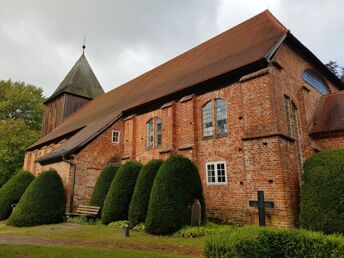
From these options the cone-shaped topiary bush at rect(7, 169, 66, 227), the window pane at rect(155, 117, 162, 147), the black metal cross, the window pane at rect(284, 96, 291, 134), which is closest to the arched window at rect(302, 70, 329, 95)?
the window pane at rect(284, 96, 291, 134)

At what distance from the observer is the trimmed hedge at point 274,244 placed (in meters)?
4.75

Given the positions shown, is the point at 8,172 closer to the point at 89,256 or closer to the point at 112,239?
the point at 112,239

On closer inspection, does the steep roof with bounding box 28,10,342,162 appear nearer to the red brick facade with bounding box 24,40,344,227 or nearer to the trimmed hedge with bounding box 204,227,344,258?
the red brick facade with bounding box 24,40,344,227

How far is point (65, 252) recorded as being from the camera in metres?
7.14

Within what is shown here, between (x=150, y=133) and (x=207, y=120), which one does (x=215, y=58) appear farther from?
(x=150, y=133)

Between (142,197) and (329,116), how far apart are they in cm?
960

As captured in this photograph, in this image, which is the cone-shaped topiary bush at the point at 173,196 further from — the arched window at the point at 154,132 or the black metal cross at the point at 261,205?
the arched window at the point at 154,132

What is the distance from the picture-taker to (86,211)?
14016 millimetres

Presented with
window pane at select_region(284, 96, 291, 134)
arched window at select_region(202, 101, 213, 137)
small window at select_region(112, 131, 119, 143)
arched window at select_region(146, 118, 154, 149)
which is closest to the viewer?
window pane at select_region(284, 96, 291, 134)

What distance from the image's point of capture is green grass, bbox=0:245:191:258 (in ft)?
22.3

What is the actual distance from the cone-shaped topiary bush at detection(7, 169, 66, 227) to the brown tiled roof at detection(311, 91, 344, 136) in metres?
12.8

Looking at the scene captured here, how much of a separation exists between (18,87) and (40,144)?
734 inches

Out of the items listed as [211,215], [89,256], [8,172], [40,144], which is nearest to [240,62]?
[211,215]

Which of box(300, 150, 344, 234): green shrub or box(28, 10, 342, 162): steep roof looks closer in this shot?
box(300, 150, 344, 234): green shrub
